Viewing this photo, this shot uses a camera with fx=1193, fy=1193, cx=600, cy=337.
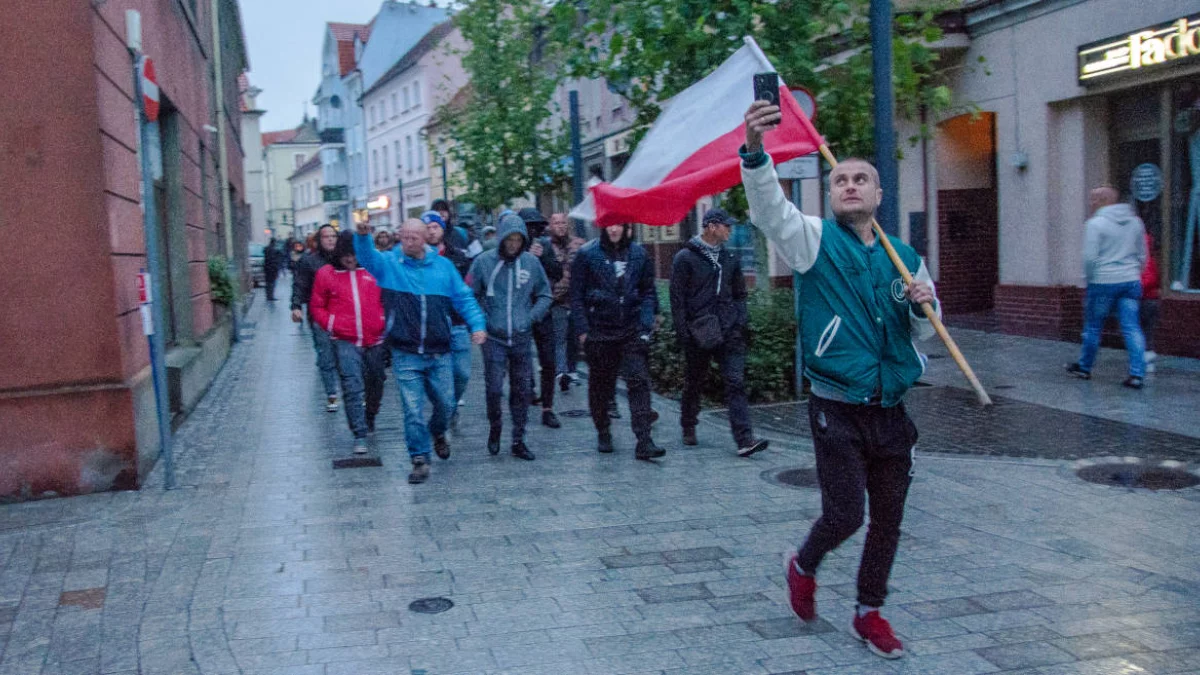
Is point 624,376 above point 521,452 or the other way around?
above

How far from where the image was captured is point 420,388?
8531 mm

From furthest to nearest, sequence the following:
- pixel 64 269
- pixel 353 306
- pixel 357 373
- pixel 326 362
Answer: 1. pixel 326 362
2. pixel 357 373
3. pixel 353 306
4. pixel 64 269

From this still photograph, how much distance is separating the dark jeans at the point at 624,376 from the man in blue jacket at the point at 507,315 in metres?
0.53

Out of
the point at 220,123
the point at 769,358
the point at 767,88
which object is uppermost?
the point at 220,123

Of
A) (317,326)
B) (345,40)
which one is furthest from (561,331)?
(345,40)

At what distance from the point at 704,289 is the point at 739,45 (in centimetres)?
373

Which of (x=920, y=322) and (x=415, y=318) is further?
(x=415, y=318)

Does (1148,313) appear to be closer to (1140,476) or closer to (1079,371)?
(1079,371)

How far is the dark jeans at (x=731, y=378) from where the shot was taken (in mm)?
8555

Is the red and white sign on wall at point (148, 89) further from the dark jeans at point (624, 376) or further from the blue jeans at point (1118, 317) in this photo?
the blue jeans at point (1118, 317)

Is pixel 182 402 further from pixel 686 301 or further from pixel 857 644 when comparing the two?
pixel 857 644

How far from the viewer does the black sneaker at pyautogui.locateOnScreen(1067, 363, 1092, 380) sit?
37.1ft

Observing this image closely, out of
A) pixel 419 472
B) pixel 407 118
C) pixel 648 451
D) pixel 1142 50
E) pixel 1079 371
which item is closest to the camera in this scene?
pixel 419 472

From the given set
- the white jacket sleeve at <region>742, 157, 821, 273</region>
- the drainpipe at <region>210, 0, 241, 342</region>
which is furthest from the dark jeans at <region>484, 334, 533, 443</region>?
the drainpipe at <region>210, 0, 241, 342</region>
